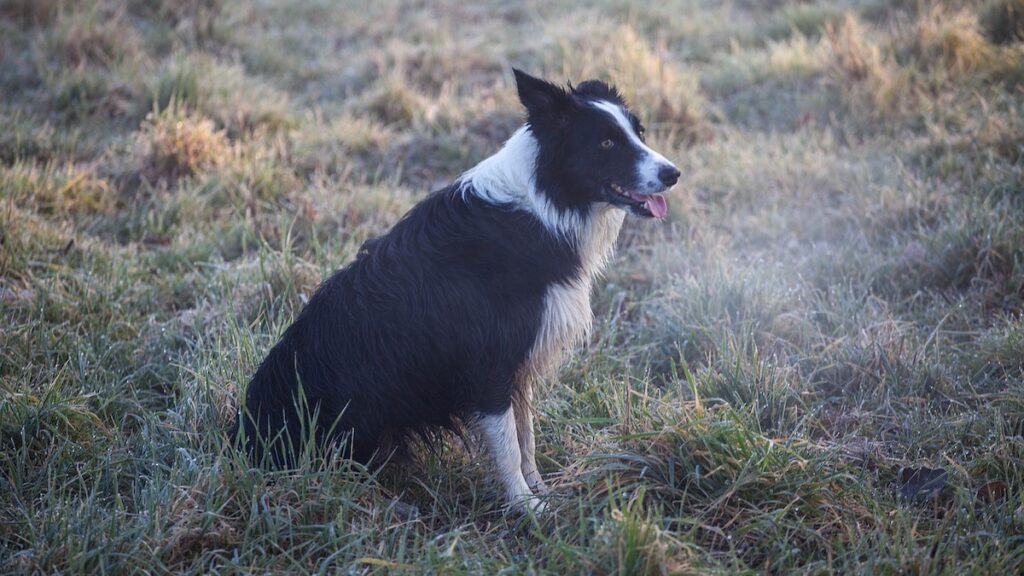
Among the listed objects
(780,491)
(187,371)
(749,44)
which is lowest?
(187,371)

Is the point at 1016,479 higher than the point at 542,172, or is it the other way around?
the point at 542,172

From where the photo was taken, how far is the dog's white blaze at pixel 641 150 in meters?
3.48

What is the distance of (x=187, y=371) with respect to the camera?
4.22 meters

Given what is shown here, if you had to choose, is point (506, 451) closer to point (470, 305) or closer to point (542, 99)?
point (470, 305)

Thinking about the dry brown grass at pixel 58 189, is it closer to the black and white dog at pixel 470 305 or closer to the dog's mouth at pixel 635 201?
the black and white dog at pixel 470 305

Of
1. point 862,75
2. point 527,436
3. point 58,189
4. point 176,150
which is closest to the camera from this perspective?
point 527,436

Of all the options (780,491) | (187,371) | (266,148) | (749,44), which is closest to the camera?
(780,491)

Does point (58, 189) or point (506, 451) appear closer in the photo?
point (506, 451)

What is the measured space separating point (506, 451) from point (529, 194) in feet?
3.28

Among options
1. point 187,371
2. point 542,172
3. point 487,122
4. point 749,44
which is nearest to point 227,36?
point 487,122

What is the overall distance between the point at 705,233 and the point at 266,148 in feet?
11.4

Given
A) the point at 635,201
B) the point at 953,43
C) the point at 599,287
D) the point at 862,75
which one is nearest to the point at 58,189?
the point at 599,287

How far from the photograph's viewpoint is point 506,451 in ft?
11.3

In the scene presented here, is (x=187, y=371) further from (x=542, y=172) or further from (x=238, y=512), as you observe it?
(x=542, y=172)
